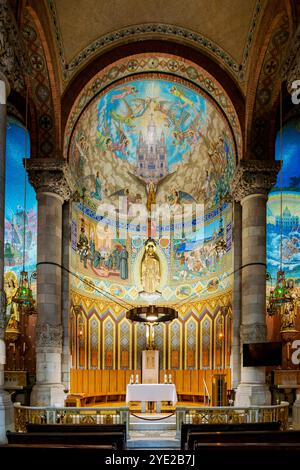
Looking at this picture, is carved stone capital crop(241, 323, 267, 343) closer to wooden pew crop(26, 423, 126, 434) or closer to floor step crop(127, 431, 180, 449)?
floor step crop(127, 431, 180, 449)

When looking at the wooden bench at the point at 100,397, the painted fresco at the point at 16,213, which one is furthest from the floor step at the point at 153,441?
the painted fresco at the point at 16,213

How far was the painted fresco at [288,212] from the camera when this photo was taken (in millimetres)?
21531

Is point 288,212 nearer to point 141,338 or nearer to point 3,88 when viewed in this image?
point 141,338

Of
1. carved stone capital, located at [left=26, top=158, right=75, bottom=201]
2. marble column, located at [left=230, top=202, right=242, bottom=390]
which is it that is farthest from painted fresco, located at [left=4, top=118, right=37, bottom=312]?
marble column, located at [left=230, top=202, right=242, bottom=390]

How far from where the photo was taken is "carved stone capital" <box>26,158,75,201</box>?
18.4 m

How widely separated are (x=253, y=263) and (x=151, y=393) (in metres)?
5.03

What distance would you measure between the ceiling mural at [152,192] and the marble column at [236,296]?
4.67 ft

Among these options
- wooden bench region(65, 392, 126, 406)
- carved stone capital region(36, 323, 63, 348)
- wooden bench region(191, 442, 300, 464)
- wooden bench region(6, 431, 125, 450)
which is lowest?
wooden bench region(65, 392, 126, 406)

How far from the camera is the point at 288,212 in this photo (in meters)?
22.0

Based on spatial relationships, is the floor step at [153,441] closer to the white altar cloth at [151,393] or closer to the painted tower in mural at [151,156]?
the white altar cloth at [151,393]

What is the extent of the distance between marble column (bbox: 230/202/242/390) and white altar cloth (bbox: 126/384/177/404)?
250 cm

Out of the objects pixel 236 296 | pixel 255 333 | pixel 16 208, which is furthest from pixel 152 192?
pixel 255 333

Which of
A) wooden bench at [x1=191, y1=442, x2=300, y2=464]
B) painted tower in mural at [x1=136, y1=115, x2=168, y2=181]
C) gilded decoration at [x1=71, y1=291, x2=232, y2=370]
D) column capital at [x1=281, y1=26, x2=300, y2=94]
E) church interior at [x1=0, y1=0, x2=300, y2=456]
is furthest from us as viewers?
painted tower in mural at [x1=136, y1=115, x2=168, y2=181]
